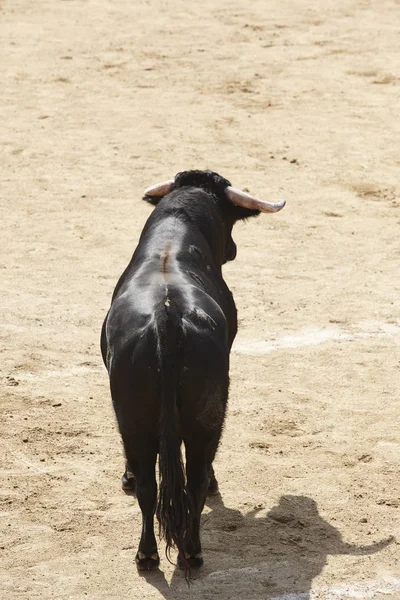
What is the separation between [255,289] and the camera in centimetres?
952

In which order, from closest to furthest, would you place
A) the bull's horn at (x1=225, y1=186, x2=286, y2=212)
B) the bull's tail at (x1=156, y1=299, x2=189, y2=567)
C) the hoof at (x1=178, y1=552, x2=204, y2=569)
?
the bull's tail at (x1=156, y1=299, x2=189, y2=567) < the hoof at (x1=178, y1=552, x2=204, y2=569) < the bull's horn at (x1=225, y1=186, x2=286, y2=212)

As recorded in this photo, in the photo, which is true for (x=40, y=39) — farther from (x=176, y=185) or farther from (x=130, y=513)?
(x=130, y=513)

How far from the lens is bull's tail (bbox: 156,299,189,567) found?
5289 millimetres

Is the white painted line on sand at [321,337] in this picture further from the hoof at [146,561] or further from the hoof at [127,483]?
the hoof at [146,561]

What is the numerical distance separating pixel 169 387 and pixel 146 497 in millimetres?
669

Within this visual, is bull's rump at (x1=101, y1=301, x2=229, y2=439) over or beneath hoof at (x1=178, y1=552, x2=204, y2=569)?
over

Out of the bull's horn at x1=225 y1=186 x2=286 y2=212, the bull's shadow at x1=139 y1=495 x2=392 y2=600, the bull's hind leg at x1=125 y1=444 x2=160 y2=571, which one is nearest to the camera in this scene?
the bull's hind leg at x1=125 y1=444 x2=160 y2=571

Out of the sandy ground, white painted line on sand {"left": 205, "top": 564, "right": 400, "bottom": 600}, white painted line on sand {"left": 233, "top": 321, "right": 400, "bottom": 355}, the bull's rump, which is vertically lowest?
white painted line on sand {"left": 233, "top": 321, "right": 400, "bottom": 355}

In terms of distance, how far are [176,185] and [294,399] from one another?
1.70 m

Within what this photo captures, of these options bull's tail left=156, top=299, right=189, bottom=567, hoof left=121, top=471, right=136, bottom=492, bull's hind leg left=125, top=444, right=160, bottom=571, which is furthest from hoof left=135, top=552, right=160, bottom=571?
hoof left=121, top=471, right=136, bottom=492

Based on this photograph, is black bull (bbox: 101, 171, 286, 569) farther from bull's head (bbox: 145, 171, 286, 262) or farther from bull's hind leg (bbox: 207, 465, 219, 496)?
bull's head (bbox: 145, 171, 286, 262)

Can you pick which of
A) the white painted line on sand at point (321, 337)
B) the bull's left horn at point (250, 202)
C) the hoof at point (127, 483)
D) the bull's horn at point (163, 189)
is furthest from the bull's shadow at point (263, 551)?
the white painted line on sand at point (321, 337)

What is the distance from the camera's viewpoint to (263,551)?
601 centimetres

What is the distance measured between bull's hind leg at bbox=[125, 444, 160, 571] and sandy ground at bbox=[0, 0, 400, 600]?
9 cm
